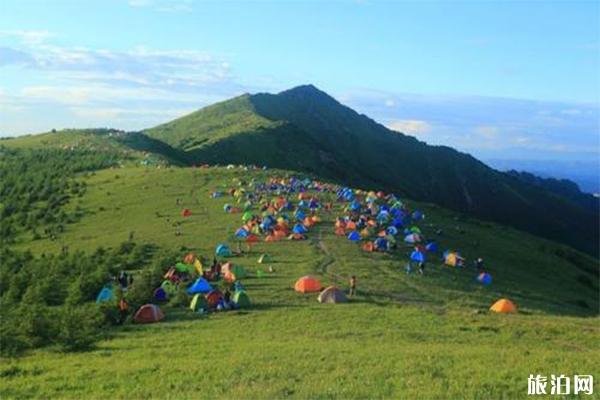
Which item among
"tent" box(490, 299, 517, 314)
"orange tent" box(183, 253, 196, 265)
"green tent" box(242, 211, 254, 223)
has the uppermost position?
"green tent" box(242, 211, 254, 223)

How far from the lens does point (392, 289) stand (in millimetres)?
42125

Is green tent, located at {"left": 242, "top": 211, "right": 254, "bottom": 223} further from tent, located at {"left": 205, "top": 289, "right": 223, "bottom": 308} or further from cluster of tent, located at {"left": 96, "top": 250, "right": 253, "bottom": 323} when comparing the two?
tent, located at {"left": 205, "top": 289, "right": 223, "bottom": 308}

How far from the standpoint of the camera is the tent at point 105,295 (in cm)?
3794

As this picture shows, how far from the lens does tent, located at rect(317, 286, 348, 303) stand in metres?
37.8

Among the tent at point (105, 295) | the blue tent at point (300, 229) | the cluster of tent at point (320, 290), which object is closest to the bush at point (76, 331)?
the tent at point (105, 295)

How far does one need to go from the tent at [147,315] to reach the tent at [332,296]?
8.42 m

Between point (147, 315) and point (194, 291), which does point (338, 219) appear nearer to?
point (194, 291)

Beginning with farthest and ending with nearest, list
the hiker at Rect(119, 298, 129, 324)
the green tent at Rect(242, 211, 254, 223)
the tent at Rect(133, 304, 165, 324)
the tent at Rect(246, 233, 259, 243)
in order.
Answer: the green tent at Rect(242, 211, 254, 223), the tent at Rect(246, 233, 259, 243), the hiker at Rect(119, 298, 129, 324), the tent at Rect(133, 304, 165, 324)

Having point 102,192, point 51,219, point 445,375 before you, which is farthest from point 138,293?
point 102,192

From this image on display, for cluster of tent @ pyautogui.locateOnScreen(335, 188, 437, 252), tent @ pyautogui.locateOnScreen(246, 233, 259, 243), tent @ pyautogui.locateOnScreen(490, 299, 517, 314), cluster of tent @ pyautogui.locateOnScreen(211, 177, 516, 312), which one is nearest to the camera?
tent @ pyautogui.locateOnScreen(490, 299, 517, 314)

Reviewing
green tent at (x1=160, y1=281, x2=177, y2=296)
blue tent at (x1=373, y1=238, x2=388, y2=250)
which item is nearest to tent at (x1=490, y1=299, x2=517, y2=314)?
blue tent at (x1=373, y1=238, x2=388, y2=250)

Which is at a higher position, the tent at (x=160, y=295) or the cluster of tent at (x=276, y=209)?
the cluster of tent at (x=276, y=209)

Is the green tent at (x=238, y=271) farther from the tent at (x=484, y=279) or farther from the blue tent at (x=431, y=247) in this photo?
the blue tent at (x=431, y=247)

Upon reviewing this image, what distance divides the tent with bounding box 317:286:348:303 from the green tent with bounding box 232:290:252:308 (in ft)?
12.6
